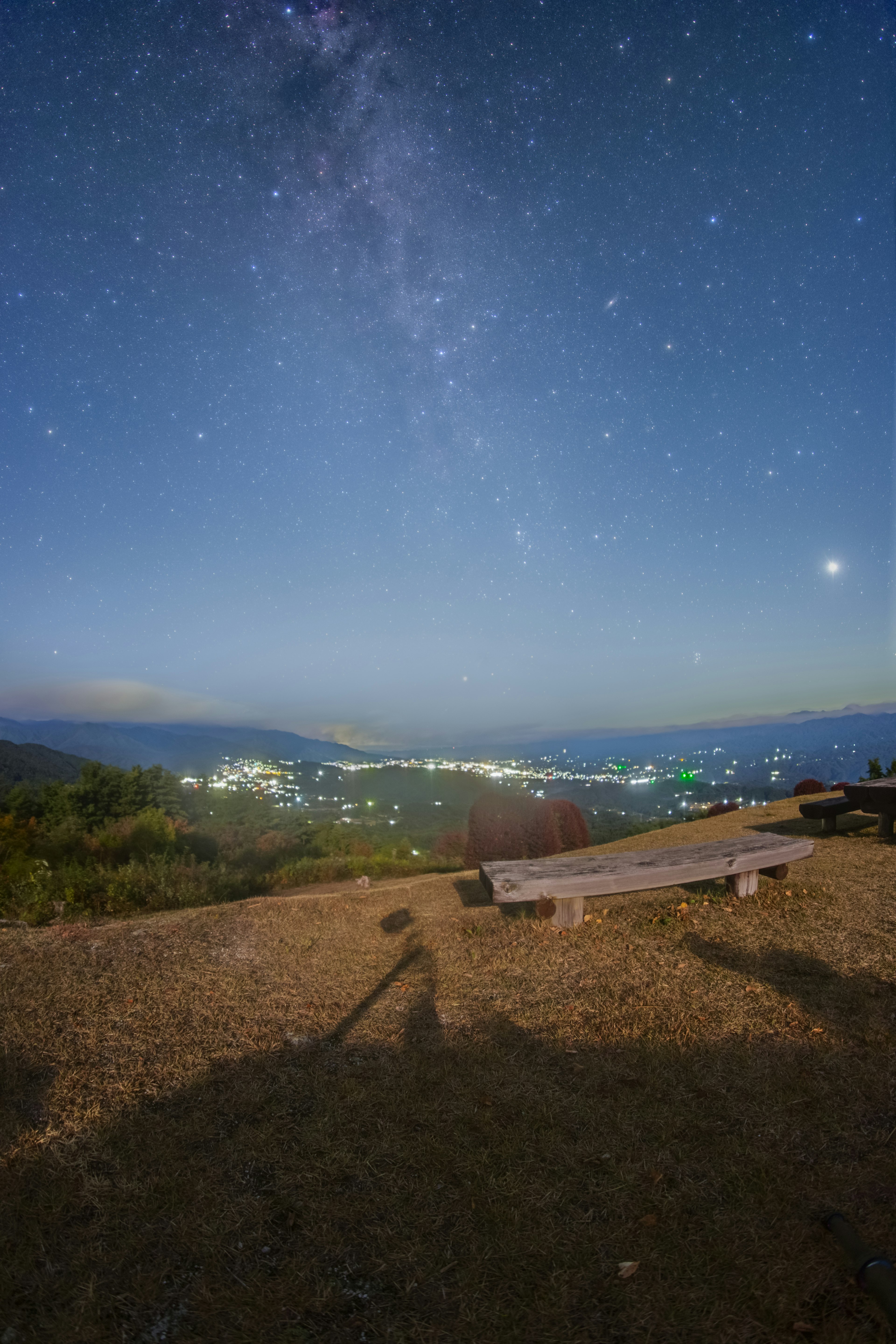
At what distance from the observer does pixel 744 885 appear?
6.30m

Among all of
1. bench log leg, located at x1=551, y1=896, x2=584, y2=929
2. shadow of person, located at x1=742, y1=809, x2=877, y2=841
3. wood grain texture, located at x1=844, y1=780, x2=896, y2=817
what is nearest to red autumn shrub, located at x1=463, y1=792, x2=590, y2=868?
shadow of person, located at x1=742, y1=809, x2=877, y2=841

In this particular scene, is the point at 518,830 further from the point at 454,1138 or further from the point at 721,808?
the point at 454,1138

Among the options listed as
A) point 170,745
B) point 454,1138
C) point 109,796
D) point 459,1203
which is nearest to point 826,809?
point 454,1138

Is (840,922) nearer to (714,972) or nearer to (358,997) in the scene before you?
(714,972)

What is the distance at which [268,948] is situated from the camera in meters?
5.82

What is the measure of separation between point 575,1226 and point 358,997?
268cm

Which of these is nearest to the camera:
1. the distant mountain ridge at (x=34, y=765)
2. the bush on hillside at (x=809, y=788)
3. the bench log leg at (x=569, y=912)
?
the bench log leg at (x=569, y=912)

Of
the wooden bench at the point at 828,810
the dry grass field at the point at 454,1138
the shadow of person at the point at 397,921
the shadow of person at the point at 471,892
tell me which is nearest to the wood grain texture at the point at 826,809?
the wooden bench at the point at 828,810

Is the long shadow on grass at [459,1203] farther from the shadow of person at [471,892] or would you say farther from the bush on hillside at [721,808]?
the bush on hillside at [721,808]

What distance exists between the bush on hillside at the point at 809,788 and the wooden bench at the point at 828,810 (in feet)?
16.9

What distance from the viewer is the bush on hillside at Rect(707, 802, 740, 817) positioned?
14.6 m

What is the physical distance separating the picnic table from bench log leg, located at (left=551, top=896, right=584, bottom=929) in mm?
5273

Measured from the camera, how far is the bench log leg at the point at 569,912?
5.84 meters

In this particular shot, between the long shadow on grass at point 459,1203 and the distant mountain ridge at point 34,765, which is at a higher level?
the distant mountain ridge at point 34,765
